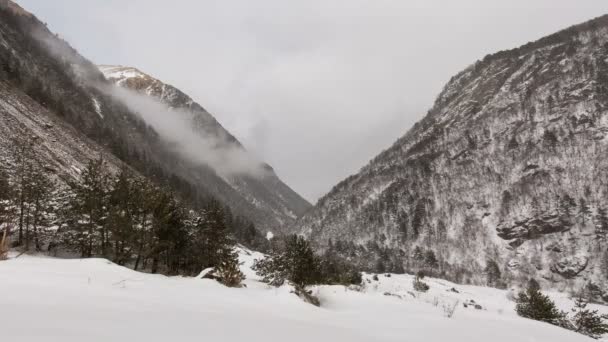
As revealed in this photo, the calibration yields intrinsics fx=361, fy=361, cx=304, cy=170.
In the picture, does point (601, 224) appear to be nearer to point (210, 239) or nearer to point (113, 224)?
point (210, 239)

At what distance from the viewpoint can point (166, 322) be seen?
4.57 metres

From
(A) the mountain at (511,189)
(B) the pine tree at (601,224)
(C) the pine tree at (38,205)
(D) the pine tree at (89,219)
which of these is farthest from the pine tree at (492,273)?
(C) the pine tree at (38,205)

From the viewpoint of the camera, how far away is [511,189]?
447 ft

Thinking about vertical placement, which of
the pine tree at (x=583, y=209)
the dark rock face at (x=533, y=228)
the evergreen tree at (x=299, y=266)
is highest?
the pine tree at (x=583, y=209)

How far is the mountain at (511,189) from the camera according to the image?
382 ft

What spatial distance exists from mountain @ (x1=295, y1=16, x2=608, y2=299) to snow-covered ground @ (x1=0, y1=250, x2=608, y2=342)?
12187cm

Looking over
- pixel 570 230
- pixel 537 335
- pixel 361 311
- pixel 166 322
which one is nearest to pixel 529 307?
pixel 537 335

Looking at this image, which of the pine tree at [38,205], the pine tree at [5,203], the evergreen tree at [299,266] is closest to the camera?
the evergreen tree at [299,266]

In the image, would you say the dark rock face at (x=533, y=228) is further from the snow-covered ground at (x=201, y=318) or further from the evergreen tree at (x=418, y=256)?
the snow-covered ground at (x=201, y=318)

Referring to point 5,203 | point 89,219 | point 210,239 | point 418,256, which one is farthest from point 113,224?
point 418,256

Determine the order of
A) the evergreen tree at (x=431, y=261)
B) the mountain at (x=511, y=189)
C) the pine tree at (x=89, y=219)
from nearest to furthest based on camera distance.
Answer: the pine tree at (x=89, y=219), the mountain at (x=511, y=189), the evergreen tree at (x=431, y=261)

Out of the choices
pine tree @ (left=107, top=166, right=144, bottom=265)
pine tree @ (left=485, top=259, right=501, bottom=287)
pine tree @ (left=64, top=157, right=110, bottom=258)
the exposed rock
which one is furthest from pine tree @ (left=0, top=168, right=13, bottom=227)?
the exposed rock

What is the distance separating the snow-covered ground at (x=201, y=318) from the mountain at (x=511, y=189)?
122 m

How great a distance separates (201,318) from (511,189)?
153 metres
